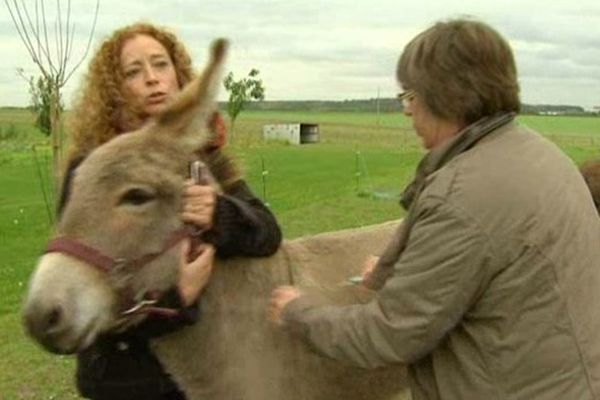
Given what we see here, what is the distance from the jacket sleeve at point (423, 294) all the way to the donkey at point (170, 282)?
893 mm

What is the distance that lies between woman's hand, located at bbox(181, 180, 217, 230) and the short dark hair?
113cm

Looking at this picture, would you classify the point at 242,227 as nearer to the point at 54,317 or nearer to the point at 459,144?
the point at 54,317

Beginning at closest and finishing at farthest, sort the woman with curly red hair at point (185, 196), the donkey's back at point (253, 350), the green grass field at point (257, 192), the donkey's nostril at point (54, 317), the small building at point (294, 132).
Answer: the donkey's nostril at point (54, 317), the woman with curly red hair at point (185, 196), the donkey's back at point (253, 350), the green grass field at point (257, 192), the small building at point (294, 132)

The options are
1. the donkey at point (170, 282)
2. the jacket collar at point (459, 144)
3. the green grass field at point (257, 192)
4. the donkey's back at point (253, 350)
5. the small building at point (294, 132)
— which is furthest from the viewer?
the small building at point (294, 132)

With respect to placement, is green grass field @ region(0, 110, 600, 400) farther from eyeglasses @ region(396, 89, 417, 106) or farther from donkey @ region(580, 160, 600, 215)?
donkey @ region(580, 160, 600, 215)

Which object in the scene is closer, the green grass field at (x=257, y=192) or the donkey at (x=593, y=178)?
the donkey at (x=593, y=178)

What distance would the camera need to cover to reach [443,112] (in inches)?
126

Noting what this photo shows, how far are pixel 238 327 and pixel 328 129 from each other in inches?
3618

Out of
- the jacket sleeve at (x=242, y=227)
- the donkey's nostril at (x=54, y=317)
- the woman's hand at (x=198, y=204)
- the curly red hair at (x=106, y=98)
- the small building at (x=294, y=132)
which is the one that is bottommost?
the small building at (x=294, y=132)

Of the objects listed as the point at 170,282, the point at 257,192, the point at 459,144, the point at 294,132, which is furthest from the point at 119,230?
the point at 294,132

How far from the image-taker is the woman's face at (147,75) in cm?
445

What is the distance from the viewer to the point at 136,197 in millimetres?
3795

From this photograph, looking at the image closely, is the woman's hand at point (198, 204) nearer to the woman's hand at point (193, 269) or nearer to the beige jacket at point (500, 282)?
the woman's hand at point (193, 269)

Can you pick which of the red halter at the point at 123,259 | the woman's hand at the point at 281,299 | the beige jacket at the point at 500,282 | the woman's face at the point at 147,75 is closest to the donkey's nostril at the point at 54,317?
the red halter at the point at 123,259
